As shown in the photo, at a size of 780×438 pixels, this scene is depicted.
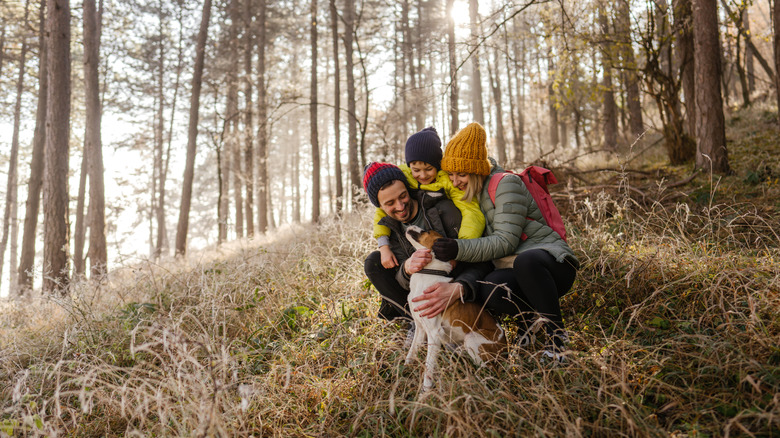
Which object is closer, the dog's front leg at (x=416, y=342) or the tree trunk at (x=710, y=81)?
the dog's front leg at (x=416, y=342)

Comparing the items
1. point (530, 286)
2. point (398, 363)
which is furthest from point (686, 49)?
point (398, 363)

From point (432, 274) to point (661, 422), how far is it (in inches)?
51.3

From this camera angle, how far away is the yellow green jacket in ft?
8.50

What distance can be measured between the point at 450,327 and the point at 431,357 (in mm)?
206

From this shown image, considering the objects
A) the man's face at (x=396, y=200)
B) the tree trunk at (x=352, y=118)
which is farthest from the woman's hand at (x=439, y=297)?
the tree trunk at (x=352, y=118)

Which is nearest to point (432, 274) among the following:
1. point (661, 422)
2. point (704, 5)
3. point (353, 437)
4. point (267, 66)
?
point (353, 437)

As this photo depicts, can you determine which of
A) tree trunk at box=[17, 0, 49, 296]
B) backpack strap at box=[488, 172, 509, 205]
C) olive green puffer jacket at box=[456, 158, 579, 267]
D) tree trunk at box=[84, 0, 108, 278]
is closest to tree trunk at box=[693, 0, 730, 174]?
olive green puffer jacket at box=[456, 158, 579, 267]

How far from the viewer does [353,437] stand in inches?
83.7

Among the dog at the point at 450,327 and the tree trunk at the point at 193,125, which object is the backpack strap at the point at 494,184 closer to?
the dog at the point at 450,327

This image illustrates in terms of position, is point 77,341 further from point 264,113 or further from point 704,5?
point 264,113

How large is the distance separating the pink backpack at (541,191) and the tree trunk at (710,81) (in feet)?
14.5

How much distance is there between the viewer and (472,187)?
271 cm

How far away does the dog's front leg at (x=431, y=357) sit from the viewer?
2197 millimetres

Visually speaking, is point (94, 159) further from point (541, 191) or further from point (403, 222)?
point (541, 191)
